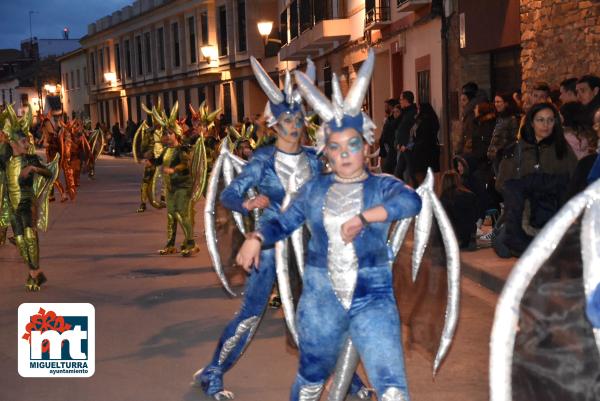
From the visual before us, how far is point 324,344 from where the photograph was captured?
14.8ft

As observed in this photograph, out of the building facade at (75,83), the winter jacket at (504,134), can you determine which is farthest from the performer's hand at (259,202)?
the building facade at (75,83)

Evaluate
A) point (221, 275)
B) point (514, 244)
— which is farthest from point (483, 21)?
point (221, 275)

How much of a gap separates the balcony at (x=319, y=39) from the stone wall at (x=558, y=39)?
12.6 m

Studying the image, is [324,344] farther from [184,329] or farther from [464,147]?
[464,147]

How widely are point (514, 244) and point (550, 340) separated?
4806 mm

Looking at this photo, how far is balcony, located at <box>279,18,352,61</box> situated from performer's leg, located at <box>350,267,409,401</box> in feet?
77.1

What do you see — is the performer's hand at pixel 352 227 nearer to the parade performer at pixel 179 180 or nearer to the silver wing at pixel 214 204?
the silver wing at pixel 214 204

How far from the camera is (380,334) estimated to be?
4375 millimetres

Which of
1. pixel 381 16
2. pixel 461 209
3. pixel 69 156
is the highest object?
pixel 381 16

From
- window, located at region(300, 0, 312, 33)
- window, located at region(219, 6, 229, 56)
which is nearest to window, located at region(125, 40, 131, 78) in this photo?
window, located at region(219, 6, 229, 56)

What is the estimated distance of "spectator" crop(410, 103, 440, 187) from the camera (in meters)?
15.2

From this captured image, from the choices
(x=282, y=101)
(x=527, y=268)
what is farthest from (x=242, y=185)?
(x=527, y=268)

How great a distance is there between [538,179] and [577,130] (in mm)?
1107

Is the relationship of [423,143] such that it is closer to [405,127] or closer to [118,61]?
[405,127]
